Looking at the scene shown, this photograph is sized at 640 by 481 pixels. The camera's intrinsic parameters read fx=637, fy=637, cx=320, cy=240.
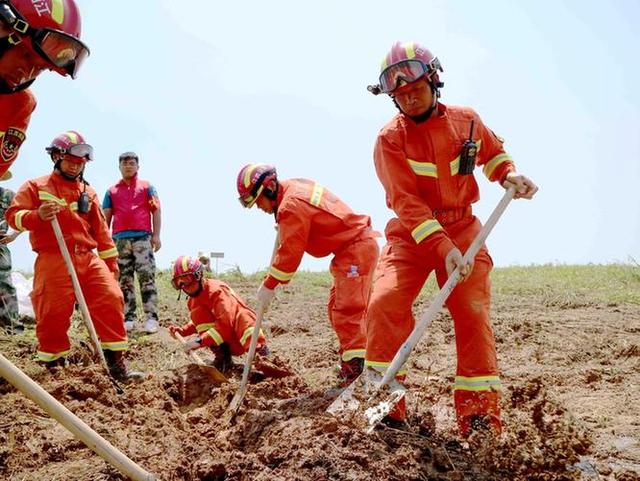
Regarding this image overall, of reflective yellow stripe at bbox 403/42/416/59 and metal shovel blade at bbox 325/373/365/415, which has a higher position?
reflective yellow stripe at bbox 403/42/416/59

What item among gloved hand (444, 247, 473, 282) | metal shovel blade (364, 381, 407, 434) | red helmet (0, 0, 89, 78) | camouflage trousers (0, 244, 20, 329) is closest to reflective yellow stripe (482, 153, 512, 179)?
gloved hand (444, 247, 473, 282)

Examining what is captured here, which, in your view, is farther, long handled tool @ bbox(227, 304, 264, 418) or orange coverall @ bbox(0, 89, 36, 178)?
long handled tool @ bbox(227, 304, 264, 418)

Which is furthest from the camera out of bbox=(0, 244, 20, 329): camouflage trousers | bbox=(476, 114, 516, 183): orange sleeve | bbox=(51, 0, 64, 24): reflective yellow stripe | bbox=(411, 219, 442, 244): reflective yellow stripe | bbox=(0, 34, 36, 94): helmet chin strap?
bbox=(0, 244, 20, 329): camouflage trousers

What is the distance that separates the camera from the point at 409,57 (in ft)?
13.1

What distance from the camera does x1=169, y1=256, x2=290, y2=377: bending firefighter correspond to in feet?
21.1

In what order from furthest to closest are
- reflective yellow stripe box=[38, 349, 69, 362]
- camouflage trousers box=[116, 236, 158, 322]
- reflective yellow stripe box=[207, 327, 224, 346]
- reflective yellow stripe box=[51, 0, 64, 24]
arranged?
1. camouflage trousers box=[116, 236, 158, 322]
2. reflective yellow stripe box=[207, 327, 224, 346]
3. reflective yellow stripe box=[38, 349, 69, 362]
4. reflective yellow stripe box=[51, 0, 64, 24]

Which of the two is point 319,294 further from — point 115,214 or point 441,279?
point 441,279

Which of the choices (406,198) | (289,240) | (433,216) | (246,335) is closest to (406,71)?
(406,198)

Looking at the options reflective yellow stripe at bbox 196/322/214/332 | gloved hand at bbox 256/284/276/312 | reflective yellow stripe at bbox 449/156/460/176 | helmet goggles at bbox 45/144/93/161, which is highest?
helmet goggles at bbox 45/144/93/161

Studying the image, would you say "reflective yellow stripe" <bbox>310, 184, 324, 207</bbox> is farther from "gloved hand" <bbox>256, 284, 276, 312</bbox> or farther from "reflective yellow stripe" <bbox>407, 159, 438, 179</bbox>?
"reflective yellow stripe" <bbox>407, 159, 438, 179</bbox>

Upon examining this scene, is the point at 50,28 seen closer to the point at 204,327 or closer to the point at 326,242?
the point at 326,242

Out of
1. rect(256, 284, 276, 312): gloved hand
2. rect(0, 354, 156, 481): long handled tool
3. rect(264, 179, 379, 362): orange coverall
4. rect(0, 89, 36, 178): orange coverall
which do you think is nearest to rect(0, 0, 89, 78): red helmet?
rect(0, 89, 36, 178): orange coverall

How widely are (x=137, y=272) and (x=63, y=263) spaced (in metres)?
2.13

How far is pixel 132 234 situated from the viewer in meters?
8.19
